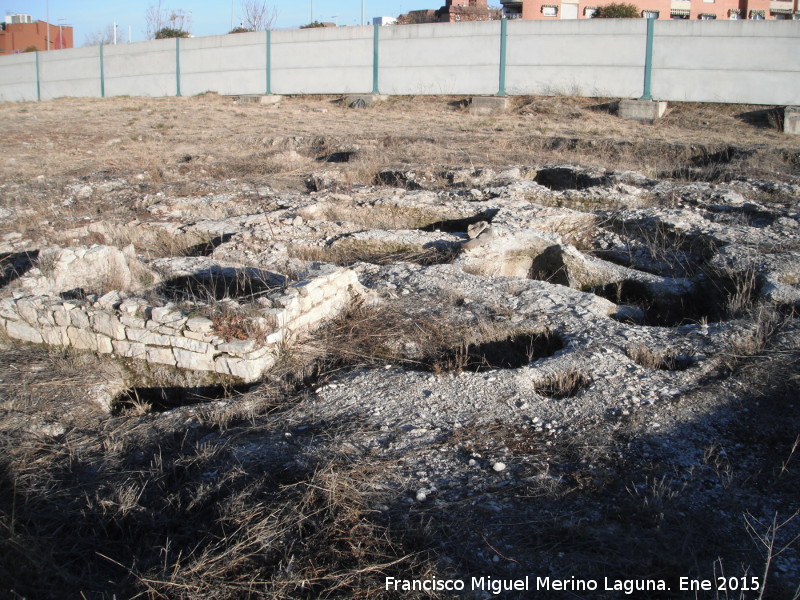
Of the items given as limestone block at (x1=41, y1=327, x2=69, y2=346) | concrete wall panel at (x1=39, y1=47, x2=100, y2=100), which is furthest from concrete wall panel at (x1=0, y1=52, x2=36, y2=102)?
limestone block at (x1=41, y1=327, x2=69, y2=346)

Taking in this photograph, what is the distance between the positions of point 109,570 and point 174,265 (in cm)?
375

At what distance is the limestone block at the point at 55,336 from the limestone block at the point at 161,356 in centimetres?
73

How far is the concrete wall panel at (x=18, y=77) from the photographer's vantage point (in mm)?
27672

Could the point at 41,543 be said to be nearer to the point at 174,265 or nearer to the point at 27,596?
the point at 27,596

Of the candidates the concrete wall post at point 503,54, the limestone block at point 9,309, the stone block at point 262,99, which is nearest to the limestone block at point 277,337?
the limestone block at point 9,309

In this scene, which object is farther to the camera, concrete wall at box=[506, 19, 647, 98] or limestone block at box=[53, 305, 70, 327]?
concrete wall at box=[506, 19, 647, 98]

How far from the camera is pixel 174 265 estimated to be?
5.83 m

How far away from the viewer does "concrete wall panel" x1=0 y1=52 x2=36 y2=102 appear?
27.7m

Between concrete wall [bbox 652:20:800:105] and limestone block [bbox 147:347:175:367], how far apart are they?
1614 centimetres

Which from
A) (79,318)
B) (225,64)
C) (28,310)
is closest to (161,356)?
(79,318)

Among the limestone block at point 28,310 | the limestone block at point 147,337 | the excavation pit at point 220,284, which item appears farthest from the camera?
the excavation pit at point 220,284

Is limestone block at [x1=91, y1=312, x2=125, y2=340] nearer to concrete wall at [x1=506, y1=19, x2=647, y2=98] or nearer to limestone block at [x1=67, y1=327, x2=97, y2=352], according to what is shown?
limestone block at [x1=67, y1=327, x2=97, y2=352]

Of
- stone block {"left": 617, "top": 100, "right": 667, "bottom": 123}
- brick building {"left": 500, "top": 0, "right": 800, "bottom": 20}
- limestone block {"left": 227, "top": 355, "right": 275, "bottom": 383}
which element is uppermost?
brick building {"left": 500, "top": 0, "right": 800, "bottom": 20}

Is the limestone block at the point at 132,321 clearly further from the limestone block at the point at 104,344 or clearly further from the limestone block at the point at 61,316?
the limestone block at the point at 61,316
